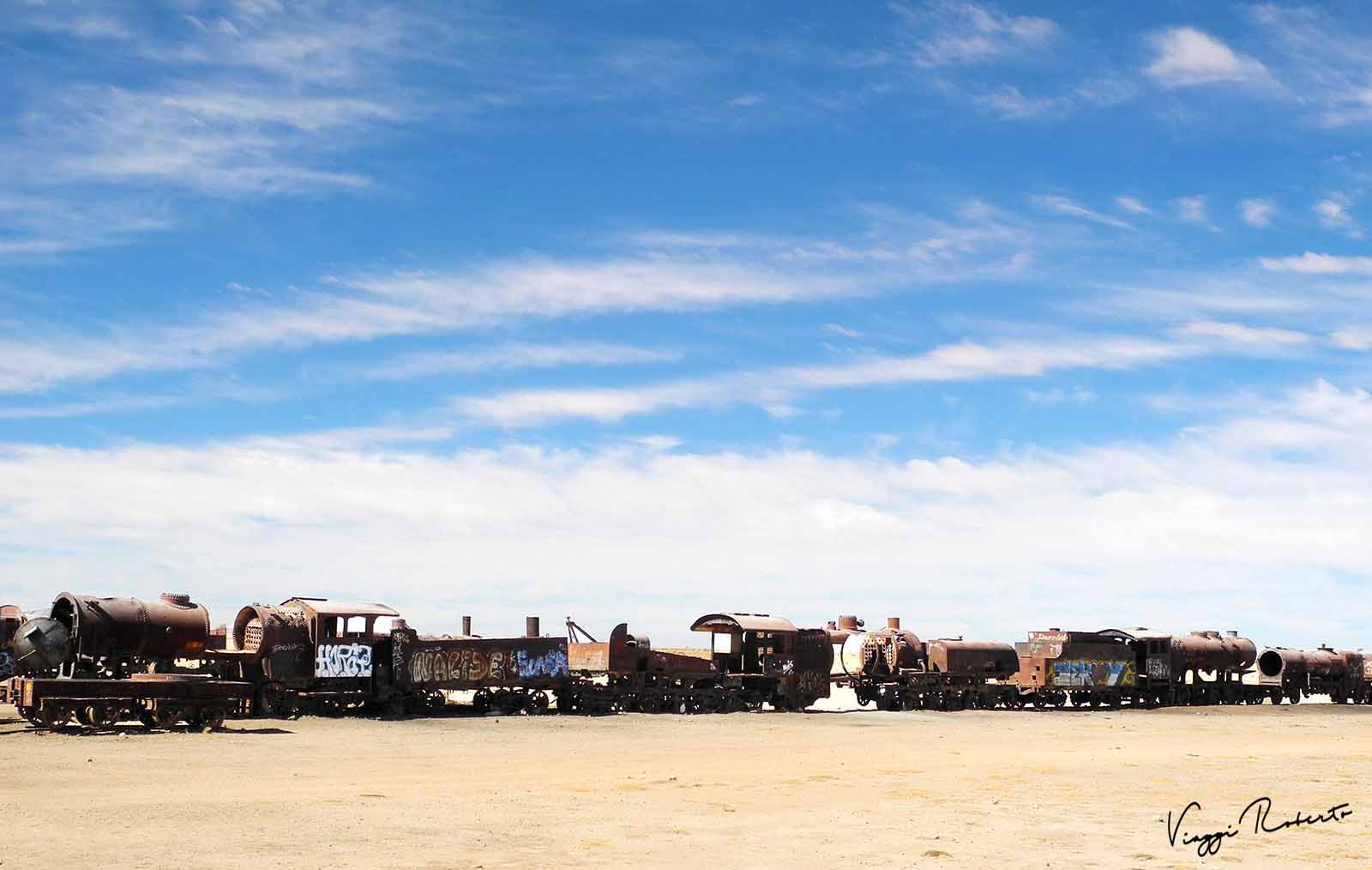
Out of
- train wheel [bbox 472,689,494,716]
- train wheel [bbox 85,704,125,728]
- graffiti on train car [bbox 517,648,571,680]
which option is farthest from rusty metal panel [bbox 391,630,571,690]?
train wheel [bbox 85,704,125,728]

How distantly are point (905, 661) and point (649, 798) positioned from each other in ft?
110

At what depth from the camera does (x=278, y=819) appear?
68.3 feet

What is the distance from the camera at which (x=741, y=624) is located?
5262 cm

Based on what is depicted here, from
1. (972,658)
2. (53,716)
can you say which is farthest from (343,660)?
(972,658)

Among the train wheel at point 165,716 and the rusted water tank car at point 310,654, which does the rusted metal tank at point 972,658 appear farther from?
the train wheel at point 165,716

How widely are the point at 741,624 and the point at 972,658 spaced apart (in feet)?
34.5

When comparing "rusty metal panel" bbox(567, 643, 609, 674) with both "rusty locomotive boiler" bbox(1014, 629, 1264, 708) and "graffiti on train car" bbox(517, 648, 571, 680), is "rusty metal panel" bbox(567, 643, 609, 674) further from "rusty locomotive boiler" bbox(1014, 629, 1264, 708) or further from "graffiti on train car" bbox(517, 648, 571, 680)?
"rusty locomotive boiler" bbox(1014, 629, 1264, 708)

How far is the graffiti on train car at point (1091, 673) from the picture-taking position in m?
58.2

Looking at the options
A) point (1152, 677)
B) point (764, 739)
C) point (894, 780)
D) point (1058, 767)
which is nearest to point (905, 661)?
point (1152, 677)

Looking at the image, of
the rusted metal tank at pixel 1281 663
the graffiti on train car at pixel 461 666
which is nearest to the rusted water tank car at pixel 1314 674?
the rusted metal tank at pixel 1281 663

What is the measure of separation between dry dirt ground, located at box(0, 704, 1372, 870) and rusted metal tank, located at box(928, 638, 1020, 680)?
1466cm

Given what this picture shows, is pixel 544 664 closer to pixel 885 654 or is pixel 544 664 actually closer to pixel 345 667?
pixel 345 667

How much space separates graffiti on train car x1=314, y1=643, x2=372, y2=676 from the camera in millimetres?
42625

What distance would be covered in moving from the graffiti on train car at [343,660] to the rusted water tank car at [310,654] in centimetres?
2
